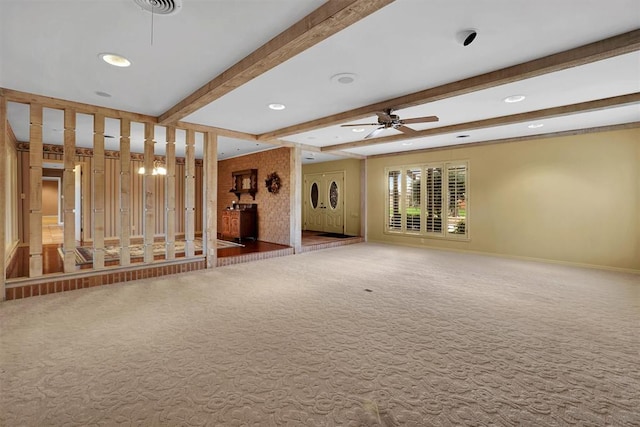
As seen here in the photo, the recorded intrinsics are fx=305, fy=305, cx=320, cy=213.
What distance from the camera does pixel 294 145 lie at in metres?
7.36

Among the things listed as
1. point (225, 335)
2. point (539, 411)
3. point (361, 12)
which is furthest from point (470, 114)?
point (225, 335)

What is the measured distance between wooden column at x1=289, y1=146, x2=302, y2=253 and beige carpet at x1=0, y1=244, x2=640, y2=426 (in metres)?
2.72

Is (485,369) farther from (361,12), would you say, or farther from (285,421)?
(361,12)

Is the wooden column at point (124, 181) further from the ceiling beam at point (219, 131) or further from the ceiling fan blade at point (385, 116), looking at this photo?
the ceiling fan blade at point (385, 116)

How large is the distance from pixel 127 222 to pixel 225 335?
311cm

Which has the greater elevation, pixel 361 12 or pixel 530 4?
pixel 530 4

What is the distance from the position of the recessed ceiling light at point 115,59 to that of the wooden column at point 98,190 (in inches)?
73.6

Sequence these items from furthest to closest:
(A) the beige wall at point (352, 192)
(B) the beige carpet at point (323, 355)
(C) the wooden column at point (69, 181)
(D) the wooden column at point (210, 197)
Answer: (A) the beige wall at point (352, 192), (D) the wooden column at point (210, 197), (C) the wooden column at point (69, 181), (B) the beige carpet at point (323, 355)

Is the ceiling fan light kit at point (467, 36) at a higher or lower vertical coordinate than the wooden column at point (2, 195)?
higher

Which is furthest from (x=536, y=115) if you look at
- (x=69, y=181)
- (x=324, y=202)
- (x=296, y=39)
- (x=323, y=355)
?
(x=69, y=181)

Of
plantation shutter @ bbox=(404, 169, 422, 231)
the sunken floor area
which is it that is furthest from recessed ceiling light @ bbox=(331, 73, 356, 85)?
plantation shutter @ bbox=(404, 169, 422, 231)

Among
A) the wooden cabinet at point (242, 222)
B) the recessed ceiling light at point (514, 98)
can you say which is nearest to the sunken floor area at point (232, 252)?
the wooden cabinet at point (242, 222)

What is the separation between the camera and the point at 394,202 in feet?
28.7

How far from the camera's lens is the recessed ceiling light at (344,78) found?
3.38 metres
